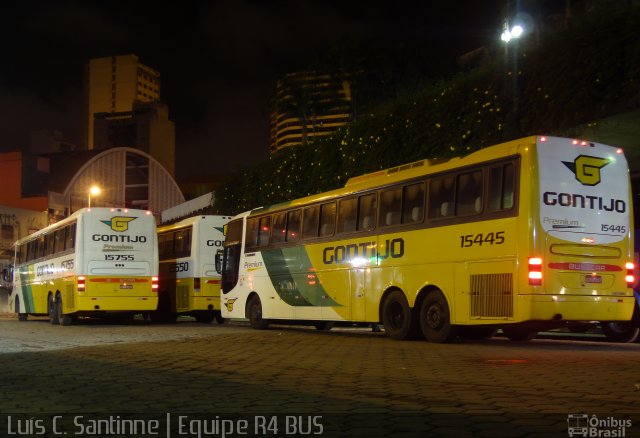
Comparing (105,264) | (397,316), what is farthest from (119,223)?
(397,316)

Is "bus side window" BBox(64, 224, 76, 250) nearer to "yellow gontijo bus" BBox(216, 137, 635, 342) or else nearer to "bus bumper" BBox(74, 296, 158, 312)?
"bus bumper" BBox(74, 296, 158, 312)

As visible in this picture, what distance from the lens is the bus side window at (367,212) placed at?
17078mm

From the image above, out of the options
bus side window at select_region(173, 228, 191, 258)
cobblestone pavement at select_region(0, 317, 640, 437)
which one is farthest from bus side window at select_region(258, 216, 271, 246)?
cobblestone pavement at select_region(0, 317, 640, 437)

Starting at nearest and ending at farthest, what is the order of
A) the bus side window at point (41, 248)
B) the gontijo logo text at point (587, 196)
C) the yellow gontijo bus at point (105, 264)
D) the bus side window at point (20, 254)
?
the gontijo logo text at point (587, 196) → the yellow gontijo bus at point (105, 264) → the bus side window at point (41, 248) → the bus side window at point (20, 254)

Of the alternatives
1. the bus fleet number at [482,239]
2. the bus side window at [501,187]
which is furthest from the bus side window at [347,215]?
the bus side window at [501,187]

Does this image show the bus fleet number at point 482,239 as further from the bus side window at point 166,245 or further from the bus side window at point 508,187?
the bus side window at point 166,245

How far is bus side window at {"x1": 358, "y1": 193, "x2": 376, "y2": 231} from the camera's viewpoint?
17.1m

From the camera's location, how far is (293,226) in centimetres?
2009

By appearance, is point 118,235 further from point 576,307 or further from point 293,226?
point 576,307

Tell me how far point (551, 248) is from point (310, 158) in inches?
672

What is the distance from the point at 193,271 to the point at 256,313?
5.01 m

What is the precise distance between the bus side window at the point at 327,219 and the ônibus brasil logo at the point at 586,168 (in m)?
6.43

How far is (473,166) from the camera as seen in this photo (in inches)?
559

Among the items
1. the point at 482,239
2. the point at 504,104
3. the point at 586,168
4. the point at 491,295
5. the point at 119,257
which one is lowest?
the point at 491,295
